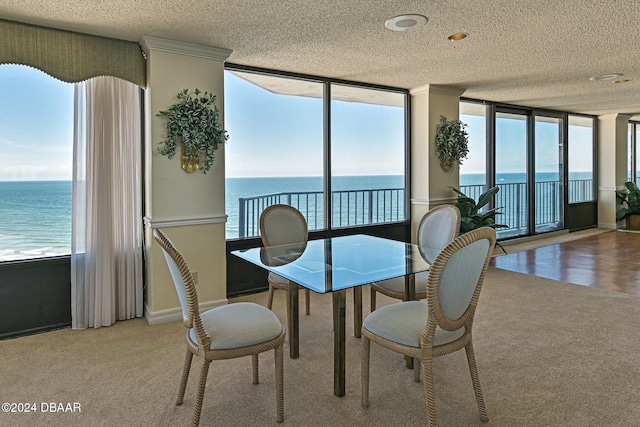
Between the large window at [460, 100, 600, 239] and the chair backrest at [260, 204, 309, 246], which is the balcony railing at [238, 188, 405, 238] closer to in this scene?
the chair backrest at [260, 204, 309, 246]

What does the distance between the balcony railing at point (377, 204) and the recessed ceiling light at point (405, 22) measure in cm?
225

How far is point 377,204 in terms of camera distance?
600cm

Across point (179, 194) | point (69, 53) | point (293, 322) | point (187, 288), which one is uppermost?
point (69, 53)

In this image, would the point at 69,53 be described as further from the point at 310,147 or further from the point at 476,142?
the point at 476,142

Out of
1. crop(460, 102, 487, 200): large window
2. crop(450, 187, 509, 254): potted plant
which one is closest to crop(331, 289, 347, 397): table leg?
crop(450, 187, 509, 254): potted plant

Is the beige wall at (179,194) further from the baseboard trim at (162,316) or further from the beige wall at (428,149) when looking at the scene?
the beige wall at (428,149)

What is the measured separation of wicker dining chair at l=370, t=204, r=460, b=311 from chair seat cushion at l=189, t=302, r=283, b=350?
3.28 ft

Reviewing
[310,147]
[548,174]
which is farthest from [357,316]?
[548,174]

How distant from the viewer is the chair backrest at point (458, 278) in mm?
1870

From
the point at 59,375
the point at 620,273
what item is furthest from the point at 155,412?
the point at 620,273

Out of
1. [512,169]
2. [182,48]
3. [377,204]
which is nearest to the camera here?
[182,48]

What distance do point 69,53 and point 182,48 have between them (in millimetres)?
823

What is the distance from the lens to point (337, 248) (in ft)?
10.2

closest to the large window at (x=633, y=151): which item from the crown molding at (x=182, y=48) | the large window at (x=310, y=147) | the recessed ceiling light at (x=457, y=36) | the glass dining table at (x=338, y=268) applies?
the large window at (x=310, y=147)
